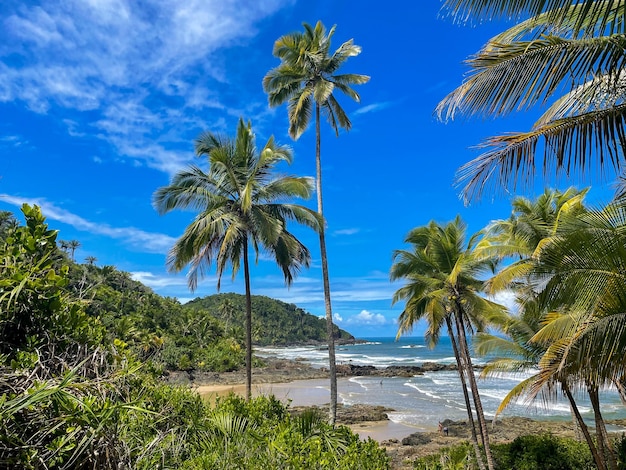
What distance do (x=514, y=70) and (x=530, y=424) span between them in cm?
2197

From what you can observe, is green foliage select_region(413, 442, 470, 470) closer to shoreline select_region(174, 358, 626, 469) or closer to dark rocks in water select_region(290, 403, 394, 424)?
shoreline select_region(174, 358, 626, 469)

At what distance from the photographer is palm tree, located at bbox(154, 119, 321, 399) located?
11398 millimetres

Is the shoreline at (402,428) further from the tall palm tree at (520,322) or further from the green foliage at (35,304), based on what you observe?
the green foliage at (35,304)

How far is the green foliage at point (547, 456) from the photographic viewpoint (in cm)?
1052

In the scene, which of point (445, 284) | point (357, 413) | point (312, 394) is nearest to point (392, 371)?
point (312, 394)

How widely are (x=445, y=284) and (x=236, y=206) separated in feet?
22.6

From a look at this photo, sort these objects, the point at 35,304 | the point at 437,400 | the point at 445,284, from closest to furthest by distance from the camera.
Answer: the point at 35,304
the point at 445,284
the point at 437,400

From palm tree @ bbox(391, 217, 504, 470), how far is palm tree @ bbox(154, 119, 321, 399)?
12.9ft

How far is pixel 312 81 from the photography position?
12.8 metres

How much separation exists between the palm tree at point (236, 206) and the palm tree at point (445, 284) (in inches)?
155

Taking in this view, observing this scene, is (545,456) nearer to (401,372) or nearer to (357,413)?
(357,413)

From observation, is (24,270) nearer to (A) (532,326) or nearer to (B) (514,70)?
(B) (514,70)

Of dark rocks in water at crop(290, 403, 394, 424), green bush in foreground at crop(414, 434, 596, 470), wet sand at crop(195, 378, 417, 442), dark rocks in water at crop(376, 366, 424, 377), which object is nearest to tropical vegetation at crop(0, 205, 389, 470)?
wet sand at crop(195, 378, 417, 442)

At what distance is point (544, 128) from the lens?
448 centimetres
